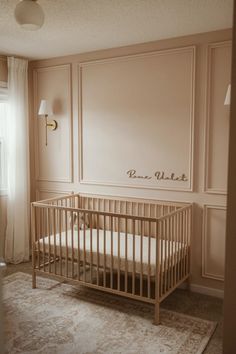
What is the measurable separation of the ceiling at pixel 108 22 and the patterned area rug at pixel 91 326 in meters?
2.46

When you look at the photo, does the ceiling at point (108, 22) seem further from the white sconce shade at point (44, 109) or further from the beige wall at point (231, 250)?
the beige wall at point (231, 250)

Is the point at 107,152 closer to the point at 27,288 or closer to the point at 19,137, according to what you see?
the point at 19,137

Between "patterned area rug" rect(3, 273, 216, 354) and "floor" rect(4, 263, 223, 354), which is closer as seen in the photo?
"patterned area rug" rect(3, 273, 216, 354)

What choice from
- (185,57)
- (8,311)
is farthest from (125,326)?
(185,57)

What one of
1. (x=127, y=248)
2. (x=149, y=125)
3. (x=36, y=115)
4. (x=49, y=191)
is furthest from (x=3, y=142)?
(x=127, y=248)

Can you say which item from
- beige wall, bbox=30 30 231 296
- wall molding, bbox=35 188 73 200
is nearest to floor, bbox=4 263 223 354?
beige wall, bbox=30 30 231 296

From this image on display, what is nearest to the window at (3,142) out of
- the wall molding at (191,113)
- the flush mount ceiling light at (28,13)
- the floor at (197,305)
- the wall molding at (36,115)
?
the wall molding at (36,115)

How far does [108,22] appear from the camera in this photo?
2998mm

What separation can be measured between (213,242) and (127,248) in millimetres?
876

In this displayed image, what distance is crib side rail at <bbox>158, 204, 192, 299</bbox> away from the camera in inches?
116

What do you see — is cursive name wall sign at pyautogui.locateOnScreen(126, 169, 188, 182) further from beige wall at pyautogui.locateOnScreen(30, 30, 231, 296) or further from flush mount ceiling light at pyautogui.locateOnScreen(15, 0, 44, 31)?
flush mount ceiling light at pyautogui.locateOnScreen(15, 0, 44, 31)

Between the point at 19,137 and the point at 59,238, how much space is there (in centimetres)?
153

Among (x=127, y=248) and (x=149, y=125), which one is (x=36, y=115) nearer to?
(x=149, y=125)

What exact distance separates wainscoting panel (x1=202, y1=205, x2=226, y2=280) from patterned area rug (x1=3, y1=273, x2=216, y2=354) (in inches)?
24.6
